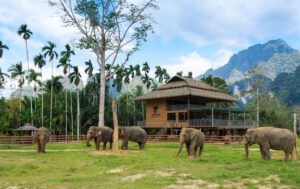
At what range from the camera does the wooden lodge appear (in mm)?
45875

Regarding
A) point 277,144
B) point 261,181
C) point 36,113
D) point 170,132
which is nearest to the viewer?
point 261,181

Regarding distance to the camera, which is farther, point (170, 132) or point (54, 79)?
point (54, 79)

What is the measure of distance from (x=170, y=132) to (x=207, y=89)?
7.94m

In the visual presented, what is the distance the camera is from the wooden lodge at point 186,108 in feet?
151

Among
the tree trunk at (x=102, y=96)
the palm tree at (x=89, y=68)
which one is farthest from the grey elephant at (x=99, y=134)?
the palm tree at (x=89, y=68)

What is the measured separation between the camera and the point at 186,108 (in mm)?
47375

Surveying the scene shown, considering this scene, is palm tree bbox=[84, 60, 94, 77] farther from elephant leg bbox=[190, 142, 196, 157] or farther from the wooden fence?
elephant leg bbox=[190, 142, 196, 157]

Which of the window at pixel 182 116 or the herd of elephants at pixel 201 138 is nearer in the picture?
the herd of elephants at pixel 201 138

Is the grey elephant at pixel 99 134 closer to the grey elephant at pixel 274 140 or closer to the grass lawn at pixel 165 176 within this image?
the grass lawn at pixel 165 176

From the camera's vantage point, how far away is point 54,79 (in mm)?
61000

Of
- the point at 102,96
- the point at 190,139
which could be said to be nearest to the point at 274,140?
the point at 190,139

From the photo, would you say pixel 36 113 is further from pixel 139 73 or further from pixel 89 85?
pixel 139 73

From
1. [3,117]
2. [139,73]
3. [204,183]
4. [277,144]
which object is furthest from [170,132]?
[204,183]

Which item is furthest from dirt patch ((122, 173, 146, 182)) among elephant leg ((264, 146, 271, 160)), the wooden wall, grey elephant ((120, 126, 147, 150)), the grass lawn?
the wooden wall
